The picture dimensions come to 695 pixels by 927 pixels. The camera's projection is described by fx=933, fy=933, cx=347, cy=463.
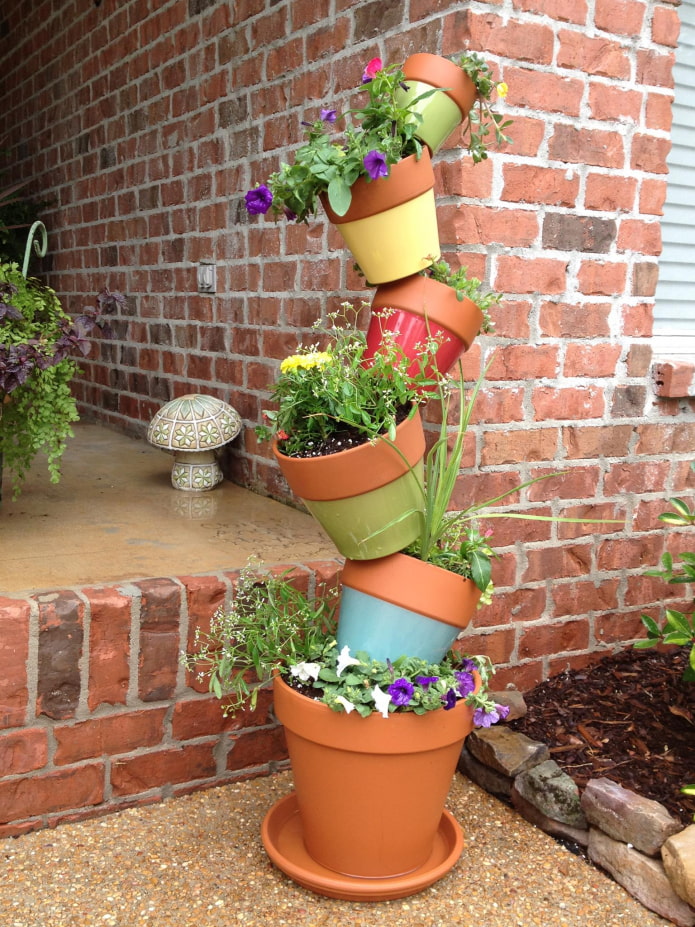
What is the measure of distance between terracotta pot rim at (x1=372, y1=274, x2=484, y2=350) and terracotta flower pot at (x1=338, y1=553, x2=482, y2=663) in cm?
48

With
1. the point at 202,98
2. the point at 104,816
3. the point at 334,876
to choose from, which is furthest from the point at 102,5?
the point at 334,876

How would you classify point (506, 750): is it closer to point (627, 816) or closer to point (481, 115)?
point (627, 816)

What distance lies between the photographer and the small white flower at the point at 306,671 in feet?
5.86

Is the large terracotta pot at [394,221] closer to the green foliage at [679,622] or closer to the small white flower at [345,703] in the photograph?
the small white flower at [345,703]

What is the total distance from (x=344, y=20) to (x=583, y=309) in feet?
3.36

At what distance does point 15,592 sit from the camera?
1991mm

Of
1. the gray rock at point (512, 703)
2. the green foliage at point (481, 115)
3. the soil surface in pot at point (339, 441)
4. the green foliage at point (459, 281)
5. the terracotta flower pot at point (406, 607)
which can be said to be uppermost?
the green foliage at point (481, 115)

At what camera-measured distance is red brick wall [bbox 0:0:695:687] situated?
2.27 m

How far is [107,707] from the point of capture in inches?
80.7

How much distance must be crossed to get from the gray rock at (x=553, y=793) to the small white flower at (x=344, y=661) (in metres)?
0.62

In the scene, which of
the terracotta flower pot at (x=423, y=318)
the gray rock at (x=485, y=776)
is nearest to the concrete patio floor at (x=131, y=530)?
the gray rock at (x=485, y=776)

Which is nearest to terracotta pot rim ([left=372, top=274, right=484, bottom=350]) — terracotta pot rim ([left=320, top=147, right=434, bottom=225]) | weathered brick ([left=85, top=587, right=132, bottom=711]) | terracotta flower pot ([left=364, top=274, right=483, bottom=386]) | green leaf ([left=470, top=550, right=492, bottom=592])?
terracotta flower pot ([left=364, top=274, right=483, bottom=386])

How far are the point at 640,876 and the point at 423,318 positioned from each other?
1.19m

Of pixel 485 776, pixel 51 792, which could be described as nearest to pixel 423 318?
pixel 485 776
